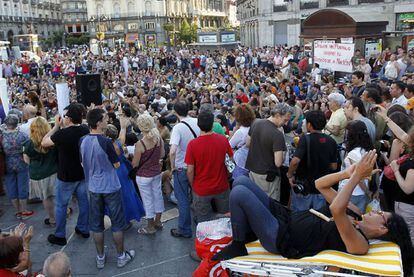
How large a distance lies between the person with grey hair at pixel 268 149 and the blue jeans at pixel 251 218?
1.40 metres

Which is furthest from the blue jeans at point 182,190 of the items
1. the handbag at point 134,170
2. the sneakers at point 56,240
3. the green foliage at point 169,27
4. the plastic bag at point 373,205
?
the green foliage at point 169,27

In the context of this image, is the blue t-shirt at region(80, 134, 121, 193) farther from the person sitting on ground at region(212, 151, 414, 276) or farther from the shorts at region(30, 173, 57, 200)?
the person sitting on ground at region(212, 151, 414, 276)

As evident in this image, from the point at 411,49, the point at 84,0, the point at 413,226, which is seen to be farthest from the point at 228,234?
the point at 84,0

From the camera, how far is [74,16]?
100500 mm

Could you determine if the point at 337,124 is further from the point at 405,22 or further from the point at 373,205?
the point at 405,22

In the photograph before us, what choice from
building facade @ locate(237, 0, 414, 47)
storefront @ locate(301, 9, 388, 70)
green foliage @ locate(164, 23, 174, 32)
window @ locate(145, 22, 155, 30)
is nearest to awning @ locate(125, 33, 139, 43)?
green foliage @ locate(164, 23, 174, 32)

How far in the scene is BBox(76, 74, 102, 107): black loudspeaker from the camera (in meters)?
8.73

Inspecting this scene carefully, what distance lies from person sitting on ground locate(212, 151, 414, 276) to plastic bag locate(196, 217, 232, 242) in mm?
312

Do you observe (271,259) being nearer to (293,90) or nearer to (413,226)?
(413,226)

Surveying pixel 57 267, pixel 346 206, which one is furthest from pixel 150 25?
pixel 346 206

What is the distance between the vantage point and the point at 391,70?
39.9ft

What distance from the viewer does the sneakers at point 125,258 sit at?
5.10 meters

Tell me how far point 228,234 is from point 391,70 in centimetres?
1006

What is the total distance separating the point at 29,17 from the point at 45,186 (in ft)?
307
